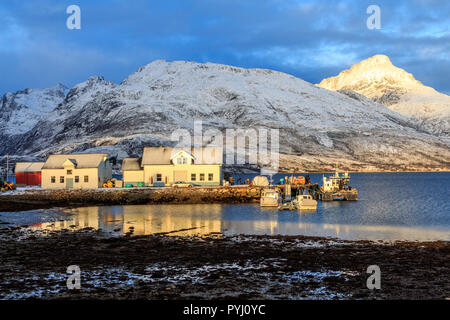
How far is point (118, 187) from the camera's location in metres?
84.5

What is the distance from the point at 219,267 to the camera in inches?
1049

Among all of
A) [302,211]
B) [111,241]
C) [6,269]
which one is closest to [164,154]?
[302,211]

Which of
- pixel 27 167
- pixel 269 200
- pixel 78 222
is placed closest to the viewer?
pixel 78 222

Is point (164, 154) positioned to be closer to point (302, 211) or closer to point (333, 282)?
point (302, 211)

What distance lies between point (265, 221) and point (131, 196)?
2687 cm

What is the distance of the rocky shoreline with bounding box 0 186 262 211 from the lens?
7044 centimetres

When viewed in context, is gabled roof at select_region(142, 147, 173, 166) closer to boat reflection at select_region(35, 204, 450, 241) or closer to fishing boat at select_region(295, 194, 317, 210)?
boat reflection at select_region(35, 204, 450, 241)

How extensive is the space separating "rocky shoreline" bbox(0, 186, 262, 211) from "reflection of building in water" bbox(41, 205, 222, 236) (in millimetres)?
4381

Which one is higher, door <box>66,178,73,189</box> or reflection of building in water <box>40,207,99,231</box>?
door <box>66,178,73,189</box>

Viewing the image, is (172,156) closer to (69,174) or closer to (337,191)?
(69,174)

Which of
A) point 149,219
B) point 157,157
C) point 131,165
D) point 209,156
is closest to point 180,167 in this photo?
point 157,157

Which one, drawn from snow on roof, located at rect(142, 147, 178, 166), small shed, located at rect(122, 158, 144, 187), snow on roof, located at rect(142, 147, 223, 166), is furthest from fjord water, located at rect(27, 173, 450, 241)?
small shed, located at rect(122, 158, 144, 187)

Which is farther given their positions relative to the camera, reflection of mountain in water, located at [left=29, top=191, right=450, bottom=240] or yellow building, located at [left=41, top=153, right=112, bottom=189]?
yellow building, located at [left=41, top=153, right=112, bottom=189]

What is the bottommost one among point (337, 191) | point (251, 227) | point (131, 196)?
point (251, 227)
